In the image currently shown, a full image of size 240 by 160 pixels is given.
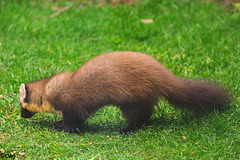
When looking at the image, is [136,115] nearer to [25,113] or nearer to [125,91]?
[125,91]

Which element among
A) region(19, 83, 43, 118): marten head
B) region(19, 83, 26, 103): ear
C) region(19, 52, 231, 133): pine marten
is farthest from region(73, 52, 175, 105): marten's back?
region(19, 83, 26, 103): ear

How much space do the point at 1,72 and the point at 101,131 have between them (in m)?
2.80

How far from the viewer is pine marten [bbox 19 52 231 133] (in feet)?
16.0

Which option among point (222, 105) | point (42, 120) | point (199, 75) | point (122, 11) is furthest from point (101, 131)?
point (122, 11)

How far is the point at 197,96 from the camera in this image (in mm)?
5027

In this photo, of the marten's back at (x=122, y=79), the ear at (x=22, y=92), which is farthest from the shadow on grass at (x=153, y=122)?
the marten's back at (x=122, y=79)

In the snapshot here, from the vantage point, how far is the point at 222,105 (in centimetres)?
515

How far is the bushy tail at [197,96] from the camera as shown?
4980mm

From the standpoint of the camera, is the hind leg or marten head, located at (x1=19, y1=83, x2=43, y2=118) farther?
marten head, located at (x1=19, y1=83, x2=43, y2=118)

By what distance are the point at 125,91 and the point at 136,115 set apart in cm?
45

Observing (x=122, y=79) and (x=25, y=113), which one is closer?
(x=122, y=79)

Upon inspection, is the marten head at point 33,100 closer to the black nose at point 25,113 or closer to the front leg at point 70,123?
the black nose at point 25,113

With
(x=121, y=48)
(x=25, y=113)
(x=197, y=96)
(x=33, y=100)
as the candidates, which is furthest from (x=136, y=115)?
(x=121, y=48)

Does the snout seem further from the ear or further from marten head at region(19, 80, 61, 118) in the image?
the ear
